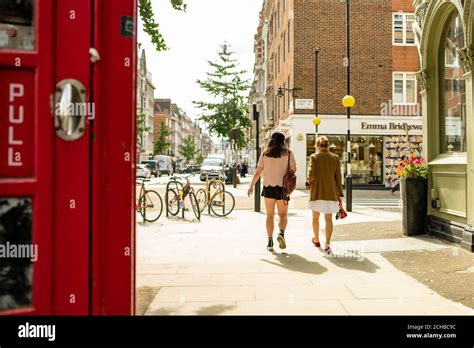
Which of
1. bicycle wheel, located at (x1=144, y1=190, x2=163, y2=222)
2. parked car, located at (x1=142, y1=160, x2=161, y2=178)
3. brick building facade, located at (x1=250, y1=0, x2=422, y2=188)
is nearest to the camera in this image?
bicycle wheel, located at (x1=144, y1=190, x2=163, y2=222)

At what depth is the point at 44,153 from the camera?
5.45ft

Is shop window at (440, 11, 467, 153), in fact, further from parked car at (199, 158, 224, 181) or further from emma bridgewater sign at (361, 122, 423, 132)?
parked car at (199, 158, 224, 181)

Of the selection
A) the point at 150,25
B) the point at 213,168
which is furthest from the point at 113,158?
the point at 213,168

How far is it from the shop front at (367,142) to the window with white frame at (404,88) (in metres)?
1.11

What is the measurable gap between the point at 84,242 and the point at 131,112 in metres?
0.55

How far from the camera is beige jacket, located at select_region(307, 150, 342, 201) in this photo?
7.09 m

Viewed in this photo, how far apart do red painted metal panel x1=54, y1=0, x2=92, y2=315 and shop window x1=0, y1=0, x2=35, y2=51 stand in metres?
0.10

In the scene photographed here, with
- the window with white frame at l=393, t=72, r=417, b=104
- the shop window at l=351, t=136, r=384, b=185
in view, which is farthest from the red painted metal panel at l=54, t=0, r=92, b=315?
the window with white frame at l=393, t=72, r=417, b=104

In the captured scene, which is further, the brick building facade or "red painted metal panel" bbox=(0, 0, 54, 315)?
the brick building facade

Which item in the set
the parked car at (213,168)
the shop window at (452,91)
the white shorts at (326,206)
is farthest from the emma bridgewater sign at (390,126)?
the white shorts at (326,206)

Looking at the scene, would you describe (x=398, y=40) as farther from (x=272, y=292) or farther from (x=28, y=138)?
(x=28, y=138)

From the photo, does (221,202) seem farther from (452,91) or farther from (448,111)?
(452,91)
